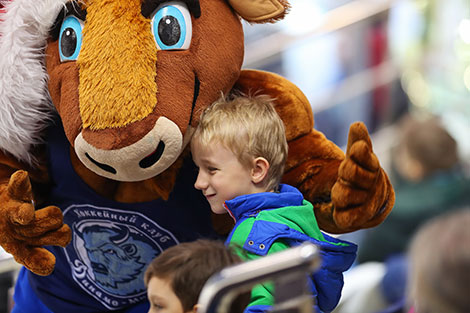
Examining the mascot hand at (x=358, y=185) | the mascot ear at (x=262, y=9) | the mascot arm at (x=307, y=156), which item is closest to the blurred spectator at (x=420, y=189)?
the mascot arm at (x=307, y=156)

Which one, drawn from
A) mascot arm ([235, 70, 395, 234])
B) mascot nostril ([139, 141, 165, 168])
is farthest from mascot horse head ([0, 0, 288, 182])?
mascot arm ([235, 70, 395, 234])

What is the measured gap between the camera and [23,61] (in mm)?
1278

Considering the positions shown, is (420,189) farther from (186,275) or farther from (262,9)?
(186,275)

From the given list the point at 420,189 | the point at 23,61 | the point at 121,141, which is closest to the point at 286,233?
the point at 121,141

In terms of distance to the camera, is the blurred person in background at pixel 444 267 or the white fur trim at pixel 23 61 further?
the white fur trim at pixel 23 61

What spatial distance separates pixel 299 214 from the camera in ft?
4.18

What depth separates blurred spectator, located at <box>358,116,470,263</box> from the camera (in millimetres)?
2695

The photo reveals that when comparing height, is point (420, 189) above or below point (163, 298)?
below

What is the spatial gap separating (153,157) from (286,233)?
270 millimetres

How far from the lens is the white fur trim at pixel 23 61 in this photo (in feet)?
4.15

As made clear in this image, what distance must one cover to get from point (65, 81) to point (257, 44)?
6.34ft

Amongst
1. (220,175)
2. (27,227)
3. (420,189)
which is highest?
(220,175)

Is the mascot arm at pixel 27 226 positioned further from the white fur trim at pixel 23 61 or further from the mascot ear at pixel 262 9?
the mascot ear at pixel 262 9

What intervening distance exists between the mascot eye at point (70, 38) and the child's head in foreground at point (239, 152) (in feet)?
0.85
